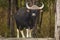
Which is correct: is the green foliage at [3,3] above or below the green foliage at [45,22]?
above

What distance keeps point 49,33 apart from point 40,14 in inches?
14.6

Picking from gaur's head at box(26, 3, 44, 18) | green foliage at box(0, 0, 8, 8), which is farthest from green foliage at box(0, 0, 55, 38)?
gaur's head at box(26, 3, 44, 18)

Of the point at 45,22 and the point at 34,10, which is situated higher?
the point at 34,10

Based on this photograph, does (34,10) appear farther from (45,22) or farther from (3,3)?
(3,3)

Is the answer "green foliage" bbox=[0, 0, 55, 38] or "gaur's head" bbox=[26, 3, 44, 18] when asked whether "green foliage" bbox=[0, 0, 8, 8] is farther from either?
"gaur's head" bbox=[26, 3, 44, 18]

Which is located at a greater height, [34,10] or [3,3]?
[3,3]

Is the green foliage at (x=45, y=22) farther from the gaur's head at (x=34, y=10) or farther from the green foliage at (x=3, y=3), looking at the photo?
the gaur's head at (x=34, y=10)

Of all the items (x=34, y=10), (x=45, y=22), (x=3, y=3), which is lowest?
(x=45, y=22)

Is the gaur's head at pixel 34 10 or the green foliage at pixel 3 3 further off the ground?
the green foliage at pixel 3 3

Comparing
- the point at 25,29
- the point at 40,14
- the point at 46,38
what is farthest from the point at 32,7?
the point at 46,38

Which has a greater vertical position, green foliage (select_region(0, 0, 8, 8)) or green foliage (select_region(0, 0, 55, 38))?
green foliage (select_region(0, 0, 8, 8))

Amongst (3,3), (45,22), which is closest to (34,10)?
(45,22)

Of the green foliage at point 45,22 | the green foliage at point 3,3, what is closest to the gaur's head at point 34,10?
the green foliage at point 45,22

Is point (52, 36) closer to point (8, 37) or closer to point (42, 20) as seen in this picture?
point (42, 20)
